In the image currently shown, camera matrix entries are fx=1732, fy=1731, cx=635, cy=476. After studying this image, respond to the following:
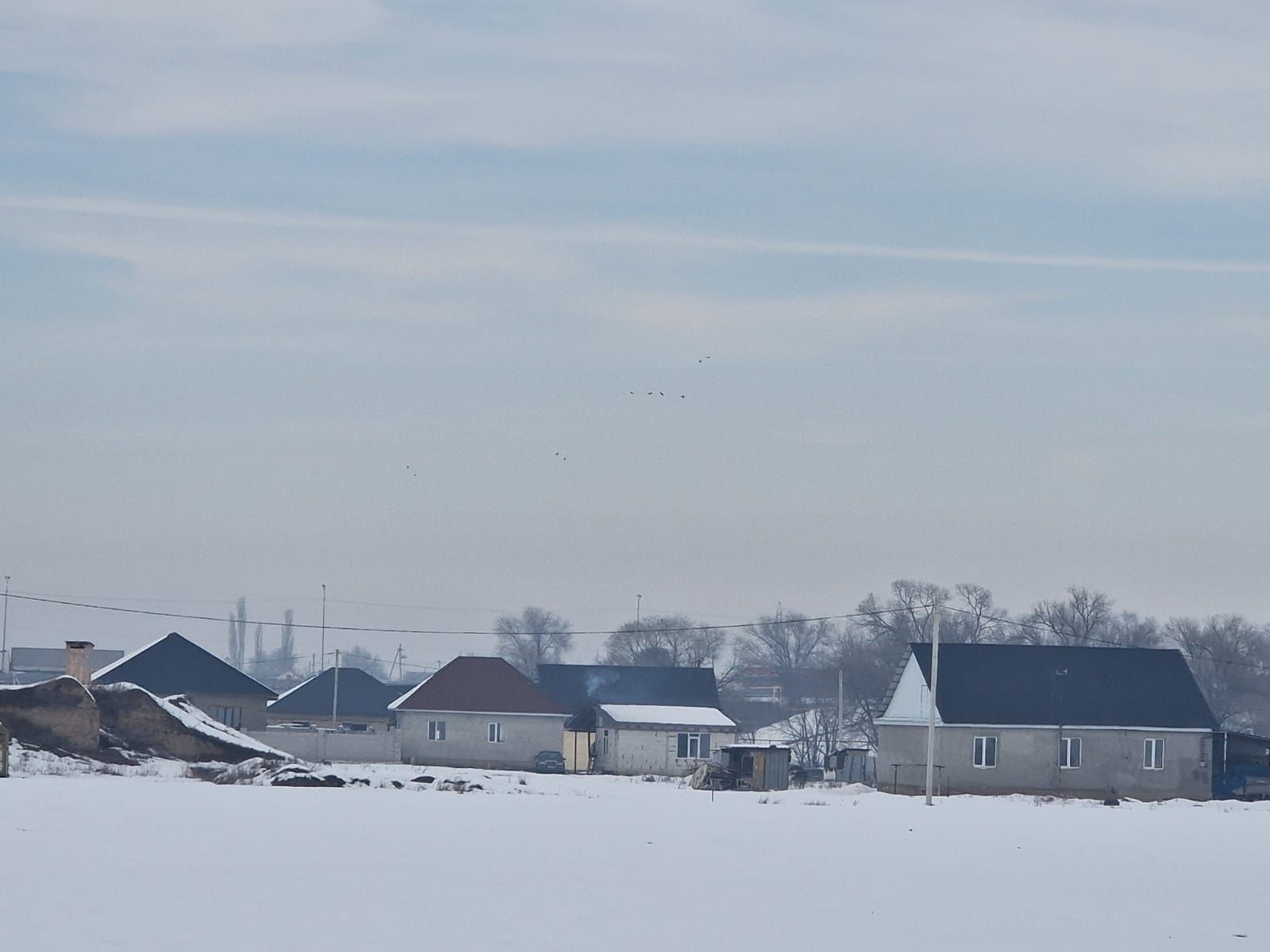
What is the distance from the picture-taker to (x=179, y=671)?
8375 centimetres

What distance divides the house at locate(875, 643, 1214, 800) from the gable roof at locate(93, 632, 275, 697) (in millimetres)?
36387

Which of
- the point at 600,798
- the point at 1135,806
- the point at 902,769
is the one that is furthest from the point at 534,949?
the point at 902,769

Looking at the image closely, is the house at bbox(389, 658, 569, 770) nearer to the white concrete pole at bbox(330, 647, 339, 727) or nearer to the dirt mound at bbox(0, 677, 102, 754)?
the white concrete pole at bbox(330, 647, 339, 727)

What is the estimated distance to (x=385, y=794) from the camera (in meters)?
38.1

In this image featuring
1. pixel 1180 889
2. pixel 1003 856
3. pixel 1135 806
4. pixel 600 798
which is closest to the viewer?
pixel 1180 889

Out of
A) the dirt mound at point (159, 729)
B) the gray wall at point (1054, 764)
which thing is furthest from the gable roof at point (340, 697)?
the dirt mound at point (159, 729)

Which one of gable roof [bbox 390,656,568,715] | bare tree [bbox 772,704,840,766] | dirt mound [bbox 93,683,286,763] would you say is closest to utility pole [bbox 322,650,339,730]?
gable roof [bbox 390,656,568,715]

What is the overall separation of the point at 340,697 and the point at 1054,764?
56.0 metres

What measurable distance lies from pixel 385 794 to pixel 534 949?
84.4 feet

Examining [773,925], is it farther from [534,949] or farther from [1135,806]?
[1135,806]

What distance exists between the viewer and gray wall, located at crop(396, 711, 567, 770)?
77.4 m

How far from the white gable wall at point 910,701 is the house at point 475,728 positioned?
66.2 feet

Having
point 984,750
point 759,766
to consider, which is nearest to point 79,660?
point 759,766

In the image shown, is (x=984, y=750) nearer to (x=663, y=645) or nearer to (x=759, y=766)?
(x=759, y=766)
